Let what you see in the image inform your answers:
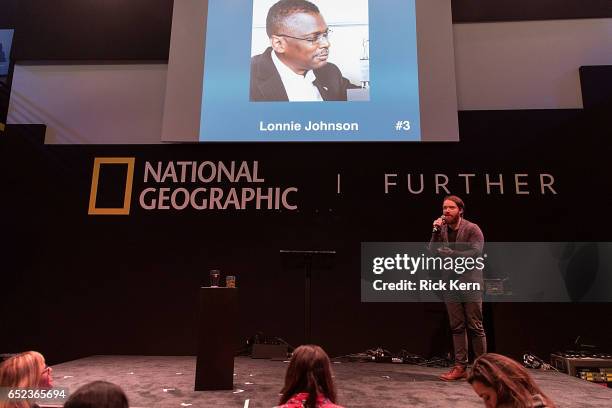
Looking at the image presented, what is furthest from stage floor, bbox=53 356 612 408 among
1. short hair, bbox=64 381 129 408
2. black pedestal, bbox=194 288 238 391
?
short hair, bbox=64 381 129 408

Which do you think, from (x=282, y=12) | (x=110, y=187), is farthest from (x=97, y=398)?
(x=282, y=12)

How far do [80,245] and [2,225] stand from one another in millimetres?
909

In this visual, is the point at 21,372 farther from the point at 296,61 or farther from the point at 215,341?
the point at 296,61

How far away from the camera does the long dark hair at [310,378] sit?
4.78 feet

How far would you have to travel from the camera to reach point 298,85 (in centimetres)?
478

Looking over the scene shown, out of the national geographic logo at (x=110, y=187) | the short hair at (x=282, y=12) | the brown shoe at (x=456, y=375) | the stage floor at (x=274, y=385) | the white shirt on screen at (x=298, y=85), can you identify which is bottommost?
the stage floor at (x=274, y=385)

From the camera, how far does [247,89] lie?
4.80 metres

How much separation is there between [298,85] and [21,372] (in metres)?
3.91

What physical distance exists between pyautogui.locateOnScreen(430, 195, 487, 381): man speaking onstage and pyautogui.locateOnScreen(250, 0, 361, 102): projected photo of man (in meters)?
1.81

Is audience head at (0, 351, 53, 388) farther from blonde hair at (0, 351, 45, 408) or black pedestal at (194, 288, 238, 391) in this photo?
black pedestal at (194, 288, 238, 391)

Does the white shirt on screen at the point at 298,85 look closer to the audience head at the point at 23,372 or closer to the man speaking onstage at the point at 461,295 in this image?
the man speaking onstage at the point at 461,295

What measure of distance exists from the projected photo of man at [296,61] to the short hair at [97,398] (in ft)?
13.0

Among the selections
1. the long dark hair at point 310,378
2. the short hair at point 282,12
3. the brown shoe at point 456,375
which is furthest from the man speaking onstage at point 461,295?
the short hair at point 282,12

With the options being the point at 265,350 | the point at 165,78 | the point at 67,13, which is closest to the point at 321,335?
the point at 265,350
